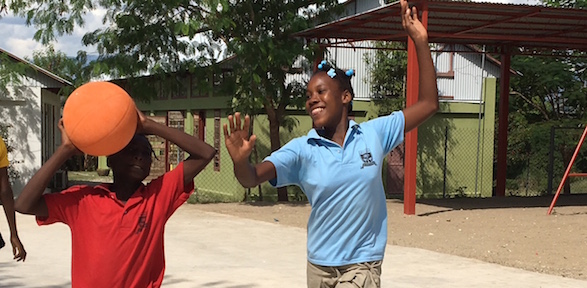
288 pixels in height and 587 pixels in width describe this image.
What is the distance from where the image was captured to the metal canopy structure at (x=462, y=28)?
14.0 m

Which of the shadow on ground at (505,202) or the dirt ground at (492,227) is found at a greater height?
the dirt ground at (492,227)

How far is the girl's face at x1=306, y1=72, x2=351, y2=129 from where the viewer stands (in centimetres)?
380

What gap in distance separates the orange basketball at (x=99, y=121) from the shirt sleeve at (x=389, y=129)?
1.31 metres

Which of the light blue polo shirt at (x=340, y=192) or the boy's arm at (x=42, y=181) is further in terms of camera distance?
the light blue polo shirt at (x=340, y=192)

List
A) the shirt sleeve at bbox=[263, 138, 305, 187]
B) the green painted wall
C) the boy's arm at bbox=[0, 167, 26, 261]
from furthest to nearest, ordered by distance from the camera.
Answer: the green painted wall, the boy's arm at bbox=[0, 167, 26, 261], the shirt sleeve at bbox=[263, 138, 305, 187]

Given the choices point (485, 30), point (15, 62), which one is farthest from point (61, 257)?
point (485, 30)

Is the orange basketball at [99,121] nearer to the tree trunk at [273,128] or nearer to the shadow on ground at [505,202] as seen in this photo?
the shadow on ground at [505,202]

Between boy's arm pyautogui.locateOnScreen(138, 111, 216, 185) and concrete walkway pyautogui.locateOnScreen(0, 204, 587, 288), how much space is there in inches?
167

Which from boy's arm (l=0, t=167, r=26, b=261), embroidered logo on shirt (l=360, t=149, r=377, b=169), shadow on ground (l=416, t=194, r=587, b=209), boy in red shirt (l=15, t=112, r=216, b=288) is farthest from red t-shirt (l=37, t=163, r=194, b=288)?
shadow on ground (l=416, t=194, r=587, b=209)

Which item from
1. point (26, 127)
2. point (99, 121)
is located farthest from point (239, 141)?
point (26, 127)

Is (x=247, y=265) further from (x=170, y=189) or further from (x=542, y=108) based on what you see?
(x=542, y=108)

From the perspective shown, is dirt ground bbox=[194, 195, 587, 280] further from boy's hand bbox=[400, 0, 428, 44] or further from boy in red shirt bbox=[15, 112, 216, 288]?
boy in red shirt bbox=[15, 112, 216, 288]

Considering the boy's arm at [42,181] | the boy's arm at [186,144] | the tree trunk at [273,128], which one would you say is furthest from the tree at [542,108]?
the boy's arm at [42,181]

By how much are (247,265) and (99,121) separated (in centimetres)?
591
